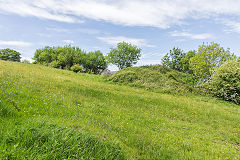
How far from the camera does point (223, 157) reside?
5.79 m

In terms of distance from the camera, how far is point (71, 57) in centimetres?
6188

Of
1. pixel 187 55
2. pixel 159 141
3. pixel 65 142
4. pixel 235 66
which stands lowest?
pixel 159 141

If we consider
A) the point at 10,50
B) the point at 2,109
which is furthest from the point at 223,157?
the point at 10,50

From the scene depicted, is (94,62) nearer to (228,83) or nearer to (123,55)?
(123,55)

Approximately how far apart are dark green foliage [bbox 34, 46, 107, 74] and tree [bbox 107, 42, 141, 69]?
12855 millimetres

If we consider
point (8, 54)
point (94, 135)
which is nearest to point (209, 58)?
point (94, 135)

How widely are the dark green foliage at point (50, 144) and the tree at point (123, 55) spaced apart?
54.5 m

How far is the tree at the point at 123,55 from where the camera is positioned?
57812 millimetres

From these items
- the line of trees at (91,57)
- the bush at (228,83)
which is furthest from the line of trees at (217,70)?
the line of trees at (91,57)

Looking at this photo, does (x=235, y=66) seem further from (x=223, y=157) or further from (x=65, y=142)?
(x=65, y=142)

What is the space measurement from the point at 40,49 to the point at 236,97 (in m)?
81.4

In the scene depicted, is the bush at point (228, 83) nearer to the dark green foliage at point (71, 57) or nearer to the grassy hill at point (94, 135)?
the grassy hill at point (94, 135)

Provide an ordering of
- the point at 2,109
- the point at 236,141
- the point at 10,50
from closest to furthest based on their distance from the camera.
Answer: the point at 2,109, the point at 236,141, the point at 10,50

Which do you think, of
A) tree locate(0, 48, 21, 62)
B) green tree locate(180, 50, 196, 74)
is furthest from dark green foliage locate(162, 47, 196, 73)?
tree locate(0, 48, 21, 62)
